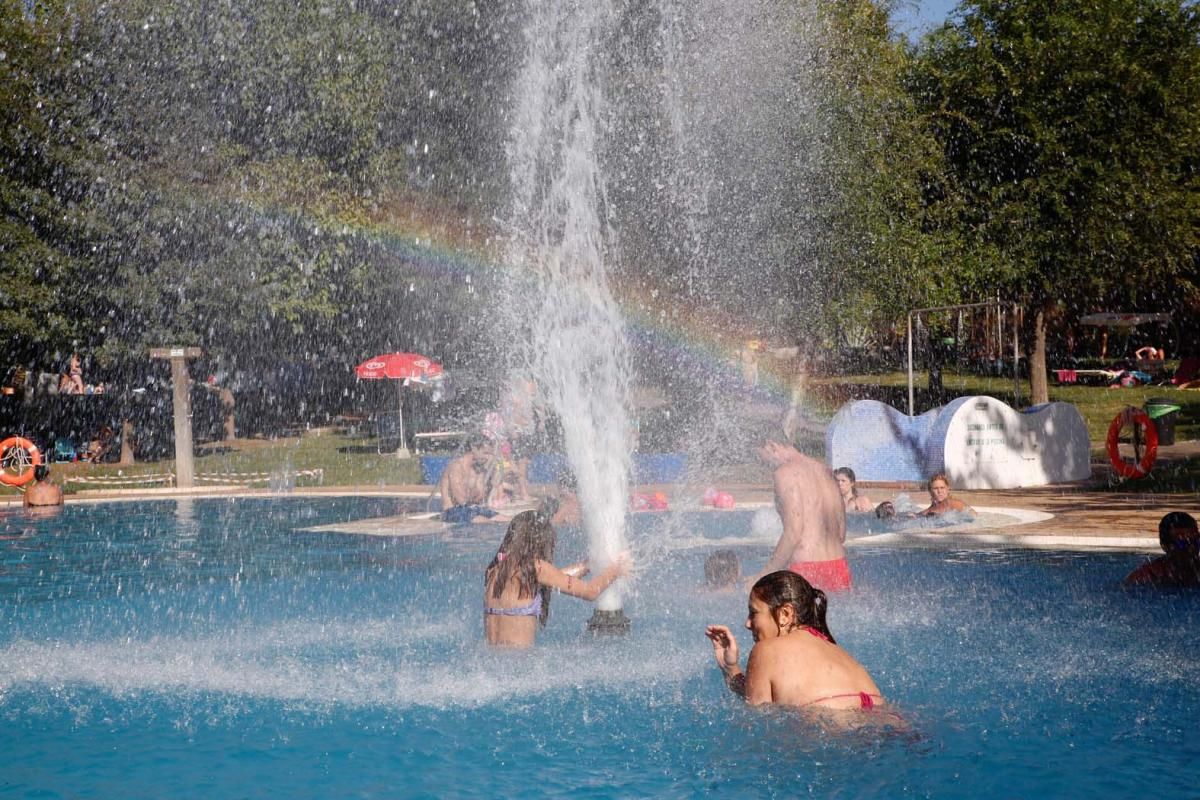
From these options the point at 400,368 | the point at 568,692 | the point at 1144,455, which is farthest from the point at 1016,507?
the point at 400,368

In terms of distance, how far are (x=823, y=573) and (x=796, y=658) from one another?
4186 millimetres

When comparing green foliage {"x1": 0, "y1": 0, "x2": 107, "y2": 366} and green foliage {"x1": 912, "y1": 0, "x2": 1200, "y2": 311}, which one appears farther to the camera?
green foliage {"x1": 912, "y1": 0, "x2": 1200, "y2": 311}

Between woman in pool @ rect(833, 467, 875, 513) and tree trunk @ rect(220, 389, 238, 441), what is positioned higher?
tree trunk @ rect(220, 389, 238, 441)

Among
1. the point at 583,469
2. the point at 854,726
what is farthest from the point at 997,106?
the point at 854,726

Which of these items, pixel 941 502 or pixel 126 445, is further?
pixel 126 445

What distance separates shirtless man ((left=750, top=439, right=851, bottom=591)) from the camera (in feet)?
32.1

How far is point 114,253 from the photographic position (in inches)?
998

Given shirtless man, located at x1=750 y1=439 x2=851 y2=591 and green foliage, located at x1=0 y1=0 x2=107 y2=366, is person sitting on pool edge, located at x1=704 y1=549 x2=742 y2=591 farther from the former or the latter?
green foliage, located at x1=0 y1=0 x2=107 y2=366

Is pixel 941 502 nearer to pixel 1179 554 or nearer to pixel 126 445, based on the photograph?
pixel 1179 554

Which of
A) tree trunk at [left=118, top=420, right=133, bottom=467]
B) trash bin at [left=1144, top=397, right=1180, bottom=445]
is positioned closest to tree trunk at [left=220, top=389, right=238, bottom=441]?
tree trunk at [left=118, top=420, right=133, bottom=467]

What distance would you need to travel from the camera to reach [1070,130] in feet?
94.7

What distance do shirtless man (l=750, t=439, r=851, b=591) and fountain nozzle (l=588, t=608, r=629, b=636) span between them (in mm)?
1622

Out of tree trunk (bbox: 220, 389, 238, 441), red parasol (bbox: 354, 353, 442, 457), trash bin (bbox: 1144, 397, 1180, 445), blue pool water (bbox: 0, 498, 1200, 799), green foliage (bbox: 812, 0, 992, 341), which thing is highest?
green foliage (bbox: 812, 0, 992, 341)

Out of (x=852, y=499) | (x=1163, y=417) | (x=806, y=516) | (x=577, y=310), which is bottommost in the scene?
(x=852, y=499)
